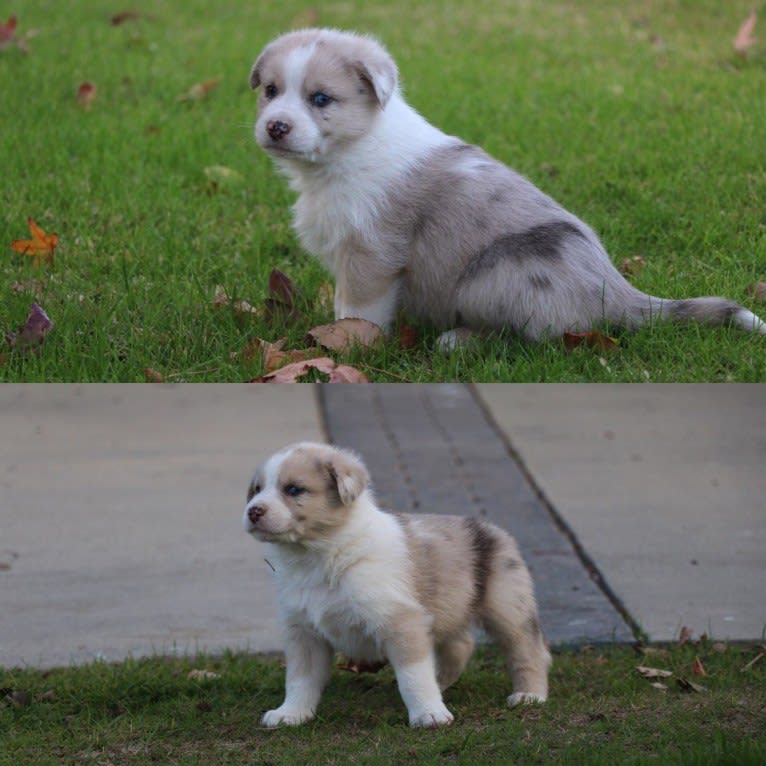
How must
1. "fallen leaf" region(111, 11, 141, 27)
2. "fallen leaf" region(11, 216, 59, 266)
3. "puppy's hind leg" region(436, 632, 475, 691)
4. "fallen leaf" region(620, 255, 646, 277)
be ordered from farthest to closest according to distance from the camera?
"fallen leaf" region(111, 11, 141, 27), "fallen leaf" region(11, 216, 59, 266), "fallen leaf" region(620, 255, 646, 277), "puppy's hind leg" region(436, 632, 475, 691)

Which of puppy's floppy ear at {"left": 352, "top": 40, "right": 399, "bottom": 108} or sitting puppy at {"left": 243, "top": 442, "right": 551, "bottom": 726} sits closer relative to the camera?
sitting puppy at {"left": 243, "top": 442, "right": 551, "bottom": 726}

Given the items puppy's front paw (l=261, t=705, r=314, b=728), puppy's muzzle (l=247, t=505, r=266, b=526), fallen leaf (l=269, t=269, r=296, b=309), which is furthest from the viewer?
fallen leaf (l=269, t=269, r=296, b=309)

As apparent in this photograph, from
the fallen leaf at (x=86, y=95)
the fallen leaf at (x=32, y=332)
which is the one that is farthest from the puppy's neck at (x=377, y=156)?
the fallen leaf at (x=86, y=95)

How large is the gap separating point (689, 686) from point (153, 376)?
214cm

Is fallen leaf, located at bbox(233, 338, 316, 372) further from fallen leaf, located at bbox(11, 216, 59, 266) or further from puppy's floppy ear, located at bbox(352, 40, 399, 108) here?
fallen leaf, located at bbox(11, 216, 59, 266)

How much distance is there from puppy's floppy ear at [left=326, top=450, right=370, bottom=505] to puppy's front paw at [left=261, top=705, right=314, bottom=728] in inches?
27.0

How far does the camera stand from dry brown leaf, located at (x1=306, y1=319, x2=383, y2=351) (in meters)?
4.84

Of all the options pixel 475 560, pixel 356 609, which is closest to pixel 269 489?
pixel 356 609

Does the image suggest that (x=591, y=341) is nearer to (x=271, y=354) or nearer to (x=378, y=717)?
(x=271, y=354)

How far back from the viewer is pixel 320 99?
4750mm

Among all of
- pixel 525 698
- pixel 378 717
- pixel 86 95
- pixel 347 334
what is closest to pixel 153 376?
pixel 347 334

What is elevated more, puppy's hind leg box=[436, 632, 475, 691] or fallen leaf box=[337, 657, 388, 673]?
puppy's hind leg box=[436, 632, 475, 691]

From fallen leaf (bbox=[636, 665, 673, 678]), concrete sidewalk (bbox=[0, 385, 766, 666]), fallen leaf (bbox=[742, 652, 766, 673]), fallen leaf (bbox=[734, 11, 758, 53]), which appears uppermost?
fallen leaf (bbox=[734, 11, 758, 53])

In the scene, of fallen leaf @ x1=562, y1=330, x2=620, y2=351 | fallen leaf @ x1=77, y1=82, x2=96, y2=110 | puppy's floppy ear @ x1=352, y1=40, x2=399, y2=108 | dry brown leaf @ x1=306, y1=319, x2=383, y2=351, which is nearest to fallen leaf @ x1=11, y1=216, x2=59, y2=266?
dry brown leaf @ x1=306, y1=319, x2=383, y2=351
